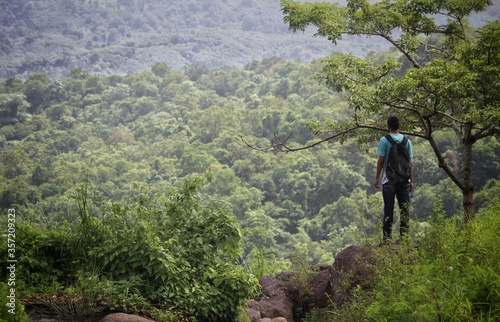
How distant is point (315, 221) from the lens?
33.1 m

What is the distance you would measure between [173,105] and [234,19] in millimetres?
64998

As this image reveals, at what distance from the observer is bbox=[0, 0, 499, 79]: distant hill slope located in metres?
91.1

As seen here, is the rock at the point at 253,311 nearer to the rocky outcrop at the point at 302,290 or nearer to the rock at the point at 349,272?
the rocky outcrop at the point at 302,290

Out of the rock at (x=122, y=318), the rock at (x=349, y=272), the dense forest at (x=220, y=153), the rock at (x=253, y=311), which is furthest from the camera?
the dense forest at (x=220, y=153)

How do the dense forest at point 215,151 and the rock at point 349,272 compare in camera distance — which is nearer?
the rock at point 349,272

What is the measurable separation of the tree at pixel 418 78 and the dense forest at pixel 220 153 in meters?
7.08

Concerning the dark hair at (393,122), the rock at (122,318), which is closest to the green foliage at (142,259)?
the rock at (122,318)

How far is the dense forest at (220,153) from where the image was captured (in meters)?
28.8

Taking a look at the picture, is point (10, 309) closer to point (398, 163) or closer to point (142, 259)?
point (142, 259)

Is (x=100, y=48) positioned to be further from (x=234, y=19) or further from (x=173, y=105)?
(x=173, y=105)

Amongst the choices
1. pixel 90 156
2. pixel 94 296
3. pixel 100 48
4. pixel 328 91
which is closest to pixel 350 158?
pixel 328 91

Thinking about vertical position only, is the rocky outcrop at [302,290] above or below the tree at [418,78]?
below

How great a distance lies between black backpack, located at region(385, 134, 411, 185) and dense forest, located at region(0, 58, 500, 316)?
30.5 feet

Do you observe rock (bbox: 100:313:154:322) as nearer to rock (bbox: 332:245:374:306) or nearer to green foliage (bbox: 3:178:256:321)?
green foliage (bbox: 3:178:256:321)
